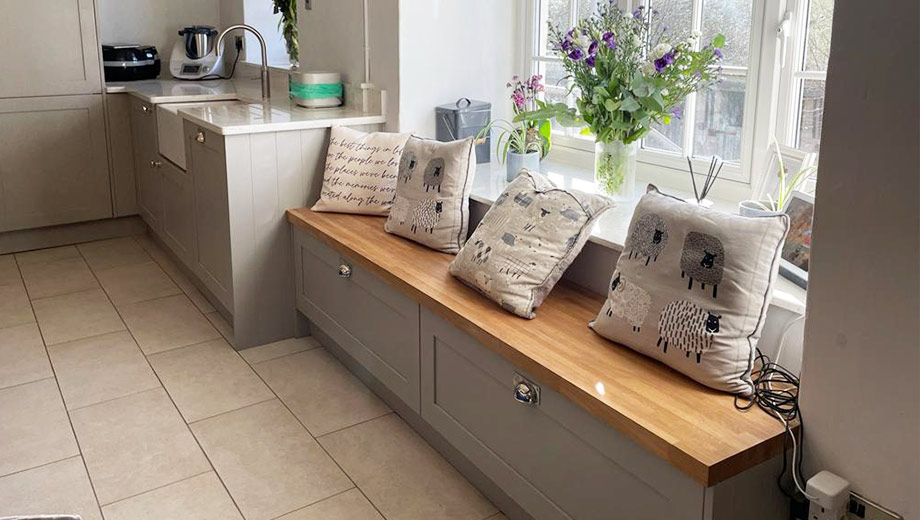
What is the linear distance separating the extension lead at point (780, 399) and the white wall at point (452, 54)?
6.06ft

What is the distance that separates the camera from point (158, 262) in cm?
434

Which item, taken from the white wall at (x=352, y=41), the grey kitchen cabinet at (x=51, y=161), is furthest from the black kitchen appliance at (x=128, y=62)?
the white wall at (x=352, y=41)

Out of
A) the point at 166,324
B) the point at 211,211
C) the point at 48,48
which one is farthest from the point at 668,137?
the point at 48,48

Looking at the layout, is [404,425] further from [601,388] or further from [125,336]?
[125,336]

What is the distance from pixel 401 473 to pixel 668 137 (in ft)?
4.83

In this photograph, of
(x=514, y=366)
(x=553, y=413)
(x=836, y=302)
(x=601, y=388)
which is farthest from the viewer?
(x=514, y=366)

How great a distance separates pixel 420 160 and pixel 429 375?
31.6 inches

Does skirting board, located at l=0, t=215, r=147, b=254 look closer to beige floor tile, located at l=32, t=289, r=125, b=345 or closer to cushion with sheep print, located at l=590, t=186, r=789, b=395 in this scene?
beige floor tile, located at l=32, t=289, r=125, b=345

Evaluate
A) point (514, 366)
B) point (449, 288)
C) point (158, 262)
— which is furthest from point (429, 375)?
point (158, 262)

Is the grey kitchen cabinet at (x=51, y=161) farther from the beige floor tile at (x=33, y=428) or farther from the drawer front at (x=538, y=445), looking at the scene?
the drawer front at (x=538, y=445)

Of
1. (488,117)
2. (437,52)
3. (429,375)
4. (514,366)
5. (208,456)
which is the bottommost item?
(208,456)

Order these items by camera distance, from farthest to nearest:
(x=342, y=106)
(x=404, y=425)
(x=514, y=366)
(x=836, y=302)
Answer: (x=342, y=106) → (x=404, y=425) → (x=514, y=366) → (x=836, y=302)

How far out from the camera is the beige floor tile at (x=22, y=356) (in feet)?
9.80

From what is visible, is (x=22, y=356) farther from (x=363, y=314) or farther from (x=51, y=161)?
(x=51, y=161)
